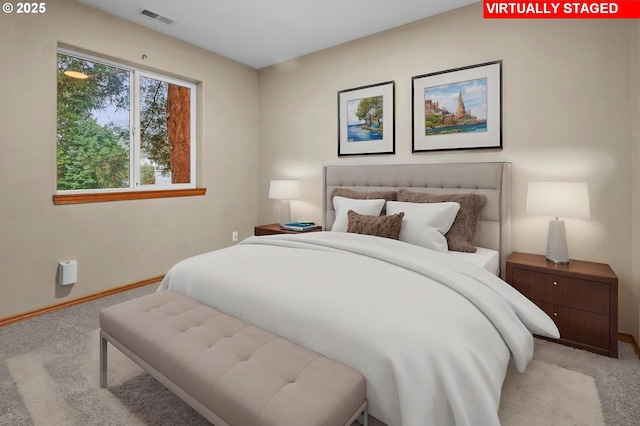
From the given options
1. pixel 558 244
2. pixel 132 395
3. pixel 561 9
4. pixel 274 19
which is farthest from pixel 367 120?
pixel 132 395

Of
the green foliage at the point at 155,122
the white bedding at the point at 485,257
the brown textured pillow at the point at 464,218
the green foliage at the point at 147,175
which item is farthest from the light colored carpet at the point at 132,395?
the green foliage at the point at 155,122

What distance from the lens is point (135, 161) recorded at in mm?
3535

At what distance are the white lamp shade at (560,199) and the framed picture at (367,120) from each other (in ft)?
4.61

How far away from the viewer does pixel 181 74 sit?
375cm

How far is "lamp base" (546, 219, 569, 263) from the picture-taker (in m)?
2.38

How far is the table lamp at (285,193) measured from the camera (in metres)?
3.96

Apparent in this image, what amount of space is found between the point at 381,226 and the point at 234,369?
1.61m

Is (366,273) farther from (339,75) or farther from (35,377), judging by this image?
(339,75)

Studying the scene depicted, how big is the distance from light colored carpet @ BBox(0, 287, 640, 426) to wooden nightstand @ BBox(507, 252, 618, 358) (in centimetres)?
11

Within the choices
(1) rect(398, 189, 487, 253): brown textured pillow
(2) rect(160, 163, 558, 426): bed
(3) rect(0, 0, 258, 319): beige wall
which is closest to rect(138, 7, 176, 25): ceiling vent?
(3) rect(0, 0, 258, 319): beige wall

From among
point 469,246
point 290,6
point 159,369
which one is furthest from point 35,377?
point 290,6

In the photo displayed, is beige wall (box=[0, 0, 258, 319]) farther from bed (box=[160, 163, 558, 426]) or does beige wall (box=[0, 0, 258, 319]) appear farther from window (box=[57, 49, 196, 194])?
bed (box=[160, 163, 558, 426])

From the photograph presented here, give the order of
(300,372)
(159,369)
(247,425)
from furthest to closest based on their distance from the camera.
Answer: (159,369) → (300,372) → (247,425)

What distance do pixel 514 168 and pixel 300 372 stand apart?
249cm
